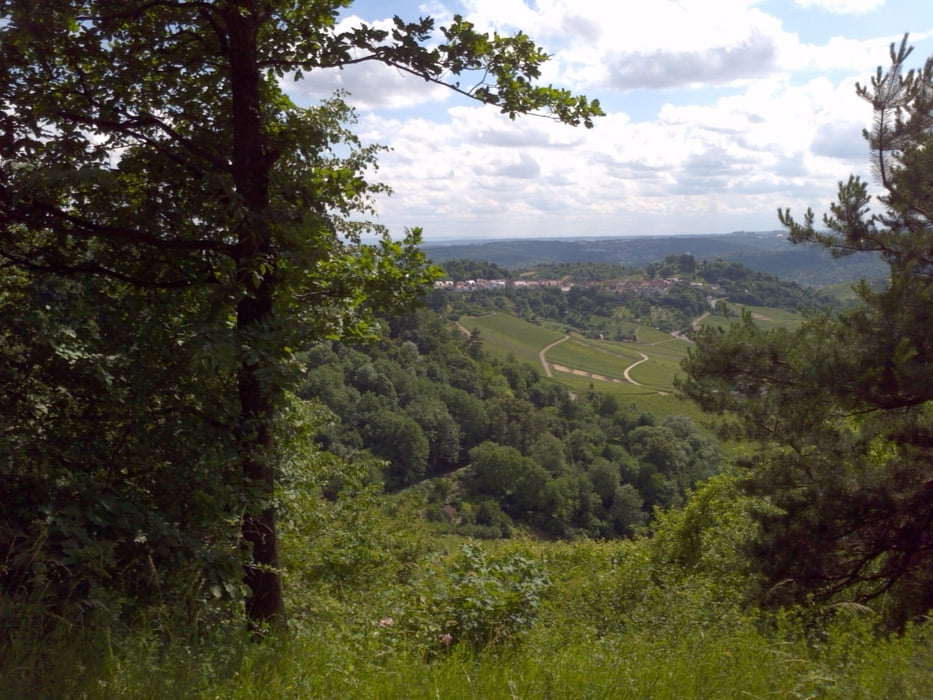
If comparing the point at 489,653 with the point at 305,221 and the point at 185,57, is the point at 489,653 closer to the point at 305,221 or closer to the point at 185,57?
the point at 305,221

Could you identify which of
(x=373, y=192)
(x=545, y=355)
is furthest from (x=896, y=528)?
(x=545, y=355)

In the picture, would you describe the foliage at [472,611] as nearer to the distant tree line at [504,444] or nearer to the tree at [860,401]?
the tree at [860,401]

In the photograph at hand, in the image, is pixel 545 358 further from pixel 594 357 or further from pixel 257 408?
pixel 257 408

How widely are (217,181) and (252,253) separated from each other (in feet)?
1.43

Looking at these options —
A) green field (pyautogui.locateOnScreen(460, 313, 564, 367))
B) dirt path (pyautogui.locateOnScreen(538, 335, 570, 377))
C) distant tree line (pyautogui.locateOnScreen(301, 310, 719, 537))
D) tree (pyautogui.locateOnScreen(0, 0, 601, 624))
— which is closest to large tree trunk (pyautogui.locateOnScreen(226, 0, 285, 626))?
tree (pyautogui.locateOnScreen(0, 0, 601, 624))

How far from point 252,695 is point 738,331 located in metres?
6.46

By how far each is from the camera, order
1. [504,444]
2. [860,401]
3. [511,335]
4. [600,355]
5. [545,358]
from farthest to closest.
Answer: [511,335]
[600,355]
[545,358]
[504,444]
[860,401]

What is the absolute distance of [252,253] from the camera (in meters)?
3.74

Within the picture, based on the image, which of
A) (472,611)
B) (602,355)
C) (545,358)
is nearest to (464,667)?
(472,611)

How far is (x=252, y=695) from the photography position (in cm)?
296

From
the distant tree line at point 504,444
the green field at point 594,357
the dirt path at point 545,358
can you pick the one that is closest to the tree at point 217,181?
the distant tree line at point 504,444

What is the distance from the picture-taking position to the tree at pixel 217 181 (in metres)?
3.55

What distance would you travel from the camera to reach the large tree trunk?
3643mm

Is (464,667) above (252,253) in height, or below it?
below
